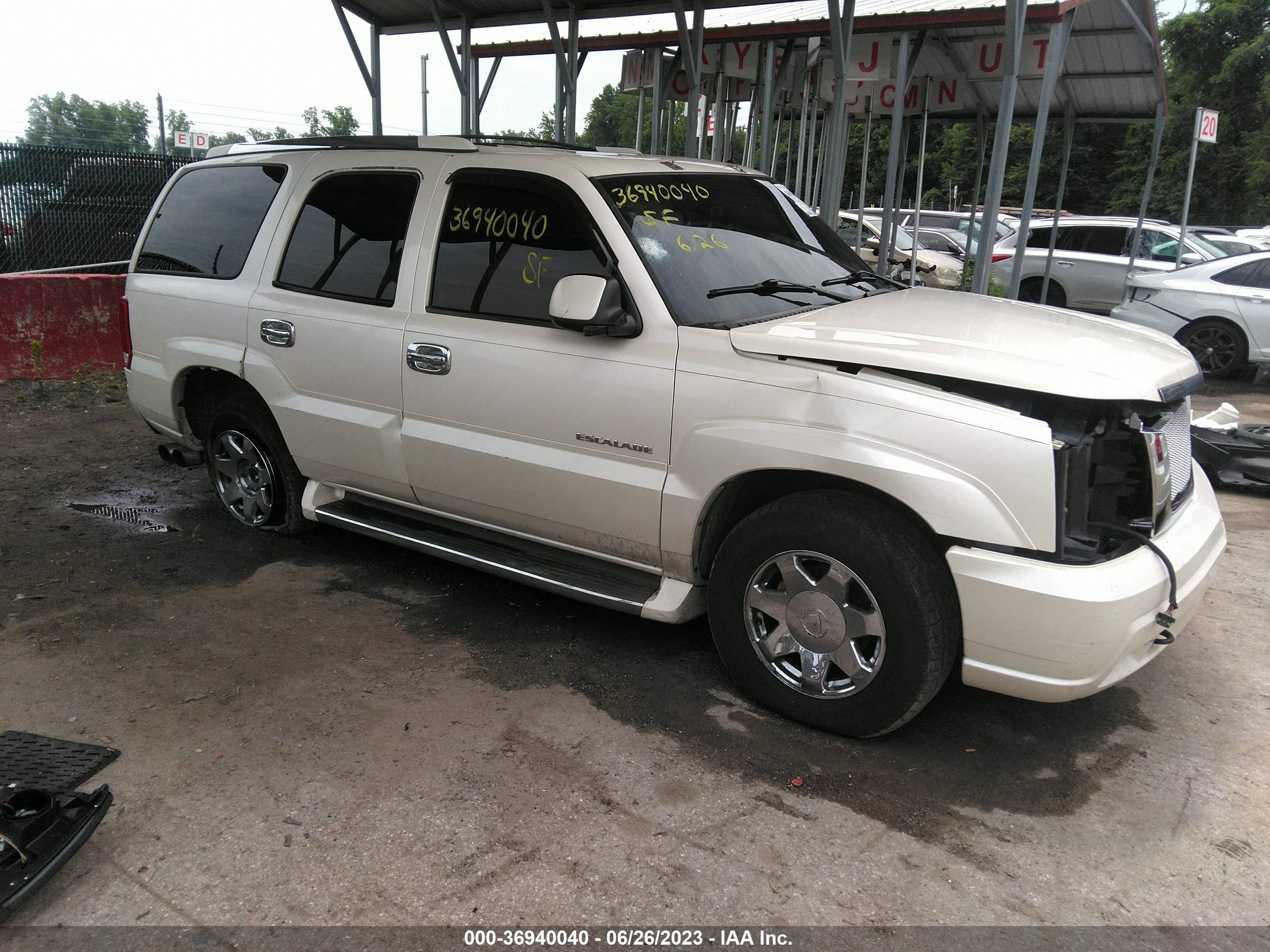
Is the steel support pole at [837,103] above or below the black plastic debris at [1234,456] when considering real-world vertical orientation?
above

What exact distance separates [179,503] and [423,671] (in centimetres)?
295

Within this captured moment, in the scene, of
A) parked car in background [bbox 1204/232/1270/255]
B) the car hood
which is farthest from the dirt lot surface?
parked car in background [bbox 1204/232/1270/255]

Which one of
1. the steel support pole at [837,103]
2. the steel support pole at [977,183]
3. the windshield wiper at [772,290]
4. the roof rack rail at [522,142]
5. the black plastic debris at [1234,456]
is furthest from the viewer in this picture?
the steel support pole at [977,183]

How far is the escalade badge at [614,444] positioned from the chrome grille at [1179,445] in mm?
1756

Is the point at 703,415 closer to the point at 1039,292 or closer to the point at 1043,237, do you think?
the point at 1039,292

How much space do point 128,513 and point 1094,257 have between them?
43.2ft

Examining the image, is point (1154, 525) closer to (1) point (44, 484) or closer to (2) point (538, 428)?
(2) point (538, 428)

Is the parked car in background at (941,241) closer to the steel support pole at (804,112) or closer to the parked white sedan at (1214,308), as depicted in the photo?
the steel support pole at (804,112)

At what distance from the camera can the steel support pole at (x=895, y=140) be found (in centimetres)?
901

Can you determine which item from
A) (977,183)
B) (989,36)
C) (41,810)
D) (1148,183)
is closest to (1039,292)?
(977,183)

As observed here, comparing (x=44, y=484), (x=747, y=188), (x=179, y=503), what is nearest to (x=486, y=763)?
(x=747, y=188)

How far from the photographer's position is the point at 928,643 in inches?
117

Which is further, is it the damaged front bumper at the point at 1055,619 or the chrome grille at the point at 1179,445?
the chrome grille at the point at 1179,445

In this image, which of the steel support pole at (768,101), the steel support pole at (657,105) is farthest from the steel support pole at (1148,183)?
the steel support pole at (657,105)
